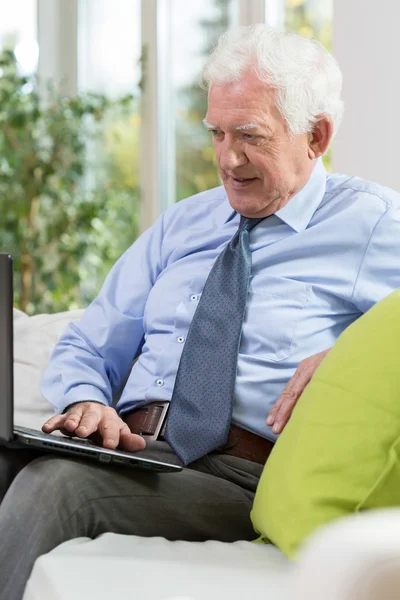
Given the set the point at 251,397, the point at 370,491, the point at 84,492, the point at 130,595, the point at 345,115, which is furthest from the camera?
the point at 345,115

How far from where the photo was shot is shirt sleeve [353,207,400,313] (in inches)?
65.9

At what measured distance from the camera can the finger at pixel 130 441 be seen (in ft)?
5.14

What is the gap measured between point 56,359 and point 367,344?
0.81 m

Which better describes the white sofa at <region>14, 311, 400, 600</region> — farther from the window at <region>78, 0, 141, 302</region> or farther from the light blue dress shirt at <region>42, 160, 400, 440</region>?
the window at <region>78, 0, 141, 302</region>

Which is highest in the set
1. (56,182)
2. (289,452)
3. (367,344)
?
(367,344)

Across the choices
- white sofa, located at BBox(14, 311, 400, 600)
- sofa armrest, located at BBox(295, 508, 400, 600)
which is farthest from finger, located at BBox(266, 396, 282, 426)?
sofa armrest, located at BBox(295, 508, 400, 600)

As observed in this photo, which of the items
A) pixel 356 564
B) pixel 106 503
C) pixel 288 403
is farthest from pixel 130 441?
pixel 356 564

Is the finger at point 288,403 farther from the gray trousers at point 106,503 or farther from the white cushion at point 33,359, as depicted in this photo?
the white cushion at point 33,359

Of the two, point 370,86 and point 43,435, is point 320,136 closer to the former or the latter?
point 370,86

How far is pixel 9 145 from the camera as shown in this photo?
4457 mm

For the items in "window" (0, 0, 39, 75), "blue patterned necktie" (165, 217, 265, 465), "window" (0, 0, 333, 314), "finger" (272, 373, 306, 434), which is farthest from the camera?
"window" (0, 0, 39, 75)

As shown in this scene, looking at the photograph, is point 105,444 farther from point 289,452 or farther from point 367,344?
point 367,344

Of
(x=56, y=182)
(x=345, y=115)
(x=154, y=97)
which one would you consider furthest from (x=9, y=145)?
(x=345, y=115)

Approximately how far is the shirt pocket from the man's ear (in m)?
0.33
